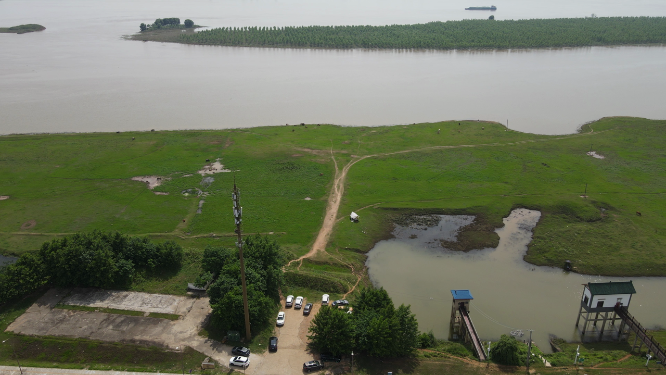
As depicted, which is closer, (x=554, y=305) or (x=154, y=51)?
(x=554, y=305)

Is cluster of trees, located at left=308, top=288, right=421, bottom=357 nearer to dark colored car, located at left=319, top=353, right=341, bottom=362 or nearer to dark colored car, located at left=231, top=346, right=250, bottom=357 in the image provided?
dark colored car, located at left=319, top=353, right=341, bottom=362

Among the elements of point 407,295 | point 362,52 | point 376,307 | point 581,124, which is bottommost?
point 407,295

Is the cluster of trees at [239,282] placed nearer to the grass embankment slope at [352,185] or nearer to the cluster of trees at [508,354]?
the grass embankment slope at [352,185]

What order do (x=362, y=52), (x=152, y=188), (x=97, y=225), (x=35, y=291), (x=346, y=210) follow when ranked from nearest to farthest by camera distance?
(x=35, y=291) < (x=97, y=225) < (x=346, y=210) < (x=152, y=188) < (x=362, y=52)

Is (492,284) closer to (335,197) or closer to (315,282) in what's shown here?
(315,282)

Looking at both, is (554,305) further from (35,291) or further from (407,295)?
(35,291)

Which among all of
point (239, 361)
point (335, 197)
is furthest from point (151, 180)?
point (239, 361)

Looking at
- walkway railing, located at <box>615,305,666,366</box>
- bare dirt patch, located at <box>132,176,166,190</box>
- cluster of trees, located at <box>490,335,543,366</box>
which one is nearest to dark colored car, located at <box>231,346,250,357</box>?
cluster of trees, located at <box>490,335,543,366</box>

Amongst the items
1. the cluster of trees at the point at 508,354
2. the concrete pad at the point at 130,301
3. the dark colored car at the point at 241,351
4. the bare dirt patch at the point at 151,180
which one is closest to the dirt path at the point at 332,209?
the concrete pad at the point at 130,301

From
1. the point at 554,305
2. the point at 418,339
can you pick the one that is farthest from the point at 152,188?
the point at 554,305
